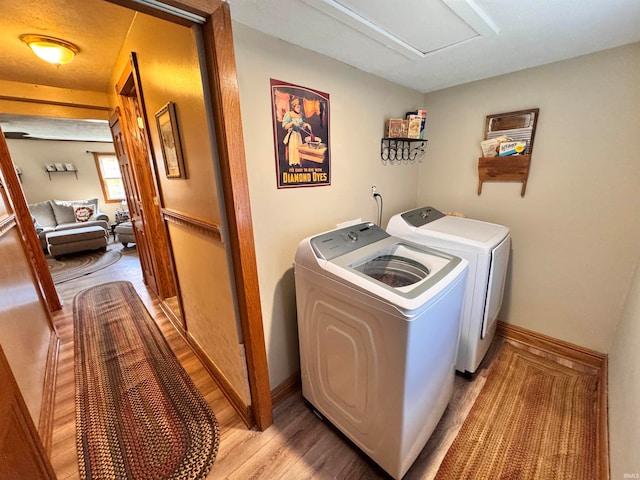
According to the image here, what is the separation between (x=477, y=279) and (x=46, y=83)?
401 centimetres

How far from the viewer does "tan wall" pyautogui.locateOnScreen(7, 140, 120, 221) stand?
16.9 ft

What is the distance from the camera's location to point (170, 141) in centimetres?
146

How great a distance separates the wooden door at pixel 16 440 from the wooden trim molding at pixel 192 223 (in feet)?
2.42

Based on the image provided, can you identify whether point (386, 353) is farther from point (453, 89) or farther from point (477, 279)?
point (453, 89)

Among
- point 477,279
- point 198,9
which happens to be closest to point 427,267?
point 477,279

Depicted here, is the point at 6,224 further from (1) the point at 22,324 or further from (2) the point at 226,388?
(2) the point at 226,388

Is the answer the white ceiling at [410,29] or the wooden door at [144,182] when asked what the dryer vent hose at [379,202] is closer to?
the white ceiling at [410,29]

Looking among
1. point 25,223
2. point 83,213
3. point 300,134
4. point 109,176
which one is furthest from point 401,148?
point 109,176

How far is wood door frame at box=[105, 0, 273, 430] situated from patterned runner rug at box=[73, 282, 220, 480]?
13.9 inches

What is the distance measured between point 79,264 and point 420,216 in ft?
16.8

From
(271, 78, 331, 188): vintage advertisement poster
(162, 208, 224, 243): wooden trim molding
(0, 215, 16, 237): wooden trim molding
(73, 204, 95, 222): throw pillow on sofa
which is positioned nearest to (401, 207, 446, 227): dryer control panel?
(271, 78, 331, 188): vintage advertisement poster

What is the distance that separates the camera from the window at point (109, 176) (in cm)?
594

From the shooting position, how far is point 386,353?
38.4 inches

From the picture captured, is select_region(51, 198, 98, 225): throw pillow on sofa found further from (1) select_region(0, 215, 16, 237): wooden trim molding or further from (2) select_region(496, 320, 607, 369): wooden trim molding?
(2) select_region(496, 320, 607, 369): wooden trim molding
